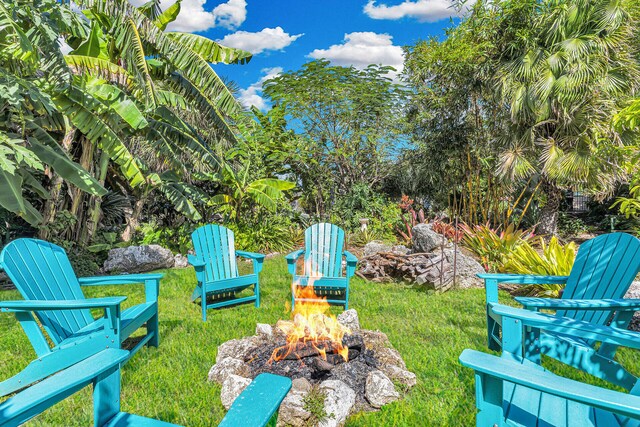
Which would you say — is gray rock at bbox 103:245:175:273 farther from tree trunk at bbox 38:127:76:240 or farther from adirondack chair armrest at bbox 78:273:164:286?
adirondack chair armrest at bbox 78:273:164:286

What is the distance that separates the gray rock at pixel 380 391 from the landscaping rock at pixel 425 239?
15.3 feet

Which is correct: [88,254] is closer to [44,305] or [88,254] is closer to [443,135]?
[44,305]

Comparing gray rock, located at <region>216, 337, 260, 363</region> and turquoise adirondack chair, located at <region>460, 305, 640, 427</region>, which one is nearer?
turquoise adirondack chair, located at <region>460, 305, 640, 427</region>

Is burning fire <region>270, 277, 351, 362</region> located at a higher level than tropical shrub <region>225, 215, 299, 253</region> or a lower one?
lower

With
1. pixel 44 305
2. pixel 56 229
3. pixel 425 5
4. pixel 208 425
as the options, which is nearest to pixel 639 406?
pixel 208 425

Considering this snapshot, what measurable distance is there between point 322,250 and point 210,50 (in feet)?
17.0

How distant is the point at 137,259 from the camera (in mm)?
7531

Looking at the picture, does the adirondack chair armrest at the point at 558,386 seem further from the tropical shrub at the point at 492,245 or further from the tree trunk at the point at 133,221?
the tree trunk at the point at 133,221

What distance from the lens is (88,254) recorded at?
754 cm

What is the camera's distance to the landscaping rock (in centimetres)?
695

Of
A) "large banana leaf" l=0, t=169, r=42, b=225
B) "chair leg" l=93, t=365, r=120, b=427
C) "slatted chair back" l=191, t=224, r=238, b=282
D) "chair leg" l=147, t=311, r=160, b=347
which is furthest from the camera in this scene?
"slatted chair back" l=191, t=224, r=238, b=282

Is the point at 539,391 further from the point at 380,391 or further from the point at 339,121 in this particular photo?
the point at 339,121

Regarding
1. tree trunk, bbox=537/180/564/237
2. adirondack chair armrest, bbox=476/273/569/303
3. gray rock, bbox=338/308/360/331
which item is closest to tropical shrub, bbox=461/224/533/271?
tree trunk, bbox=537/180/564/237

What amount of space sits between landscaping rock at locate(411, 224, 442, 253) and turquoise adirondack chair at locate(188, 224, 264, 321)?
3.59 metres
